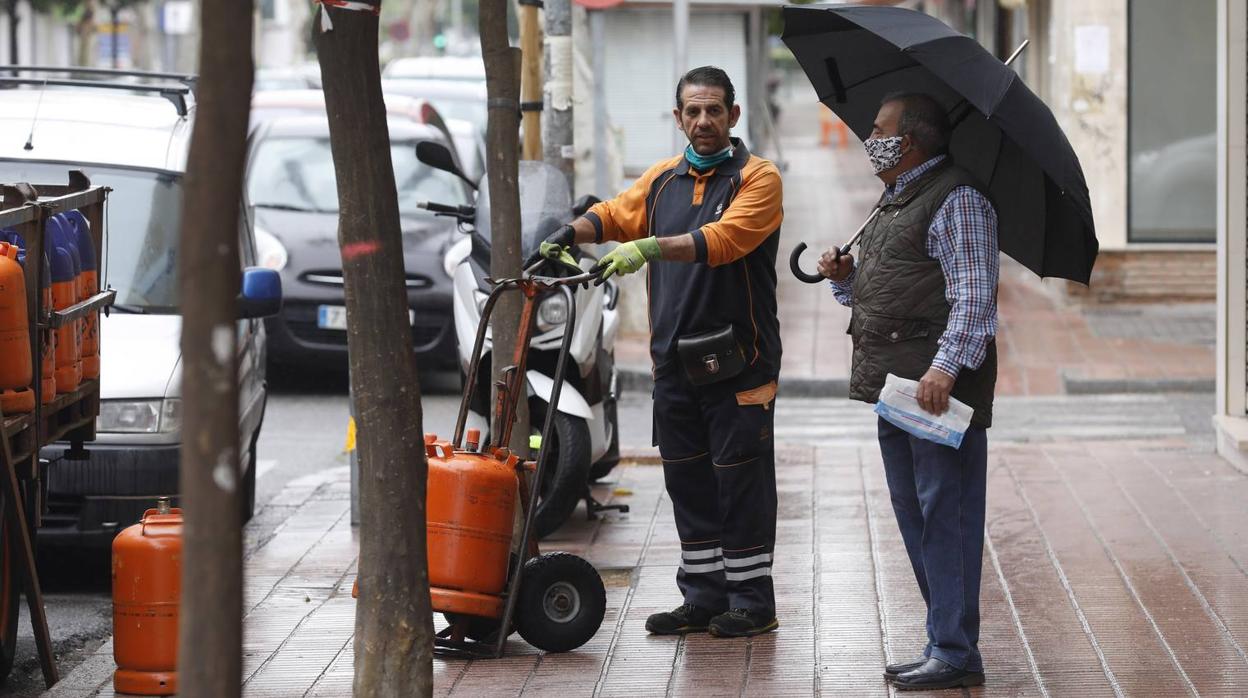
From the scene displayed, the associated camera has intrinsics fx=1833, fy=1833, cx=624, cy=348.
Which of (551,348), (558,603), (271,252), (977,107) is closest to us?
(977,107)

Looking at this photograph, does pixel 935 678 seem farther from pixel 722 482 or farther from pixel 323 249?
pixel 323 249

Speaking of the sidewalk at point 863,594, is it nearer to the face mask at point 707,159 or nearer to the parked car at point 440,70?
the face mask at point 707,159

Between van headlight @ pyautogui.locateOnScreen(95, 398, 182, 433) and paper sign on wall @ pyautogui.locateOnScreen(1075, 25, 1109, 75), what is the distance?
1113 centimetres

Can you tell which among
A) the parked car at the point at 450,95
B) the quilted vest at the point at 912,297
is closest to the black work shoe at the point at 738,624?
the quilted vest at the point at 912,297

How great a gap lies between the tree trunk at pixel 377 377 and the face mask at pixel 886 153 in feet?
5.29

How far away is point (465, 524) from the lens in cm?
553

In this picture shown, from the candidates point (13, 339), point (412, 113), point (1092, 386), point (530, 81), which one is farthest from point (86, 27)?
point (13, 339)

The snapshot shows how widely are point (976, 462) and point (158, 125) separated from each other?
485 centimetres

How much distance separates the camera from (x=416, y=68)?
2538 cm

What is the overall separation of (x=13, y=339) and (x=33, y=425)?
0.37 meters

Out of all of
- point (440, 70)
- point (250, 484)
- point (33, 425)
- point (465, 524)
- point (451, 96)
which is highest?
point (440, 70)

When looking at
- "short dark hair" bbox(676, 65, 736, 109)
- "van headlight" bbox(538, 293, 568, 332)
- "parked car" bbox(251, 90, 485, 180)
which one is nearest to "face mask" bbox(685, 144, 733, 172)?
"short dark hair" bbox(676, 65, 736, 109)

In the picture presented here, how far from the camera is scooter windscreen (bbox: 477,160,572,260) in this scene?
770cm

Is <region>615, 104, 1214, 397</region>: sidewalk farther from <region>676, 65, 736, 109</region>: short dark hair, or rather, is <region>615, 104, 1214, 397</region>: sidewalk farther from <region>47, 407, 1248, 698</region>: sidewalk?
<region>676, 65, 736, 109</region>: short dark hair
